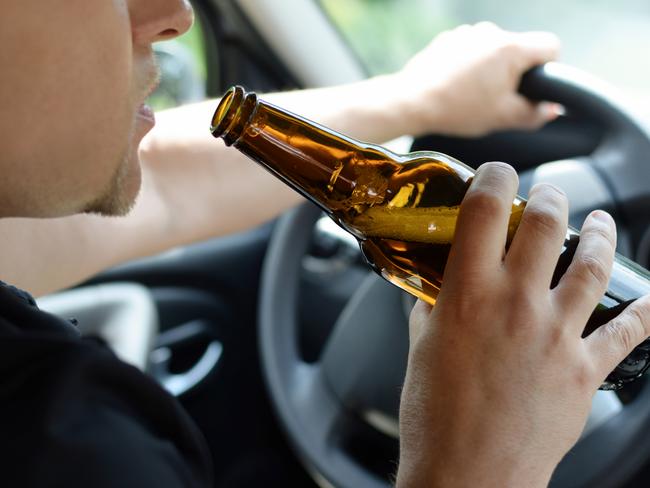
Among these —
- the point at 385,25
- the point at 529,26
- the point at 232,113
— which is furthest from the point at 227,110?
the point at 385,25

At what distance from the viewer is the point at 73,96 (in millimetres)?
767

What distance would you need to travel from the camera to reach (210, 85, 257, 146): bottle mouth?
73 cm

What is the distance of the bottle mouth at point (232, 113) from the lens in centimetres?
73

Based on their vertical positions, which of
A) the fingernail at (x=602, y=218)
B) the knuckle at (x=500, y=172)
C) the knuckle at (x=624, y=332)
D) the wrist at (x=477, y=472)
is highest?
the knuckle at (x=500, y=172)

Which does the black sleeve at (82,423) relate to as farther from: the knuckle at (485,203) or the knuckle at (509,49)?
the knuckle at (509,49)

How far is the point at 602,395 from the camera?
94cm

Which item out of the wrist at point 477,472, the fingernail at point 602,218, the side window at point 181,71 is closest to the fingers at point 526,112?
the fingernail at point 602,218

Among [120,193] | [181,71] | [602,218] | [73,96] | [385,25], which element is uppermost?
[602,218]

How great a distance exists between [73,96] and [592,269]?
0.50 metres

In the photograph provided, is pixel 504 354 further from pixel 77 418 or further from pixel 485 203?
pixel 77 418

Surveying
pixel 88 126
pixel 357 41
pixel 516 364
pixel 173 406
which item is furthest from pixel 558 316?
pixel 357 41

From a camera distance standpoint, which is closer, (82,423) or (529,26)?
(82,423)

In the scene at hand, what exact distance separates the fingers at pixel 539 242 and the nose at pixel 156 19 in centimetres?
43

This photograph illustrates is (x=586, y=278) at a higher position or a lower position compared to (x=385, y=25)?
higher
